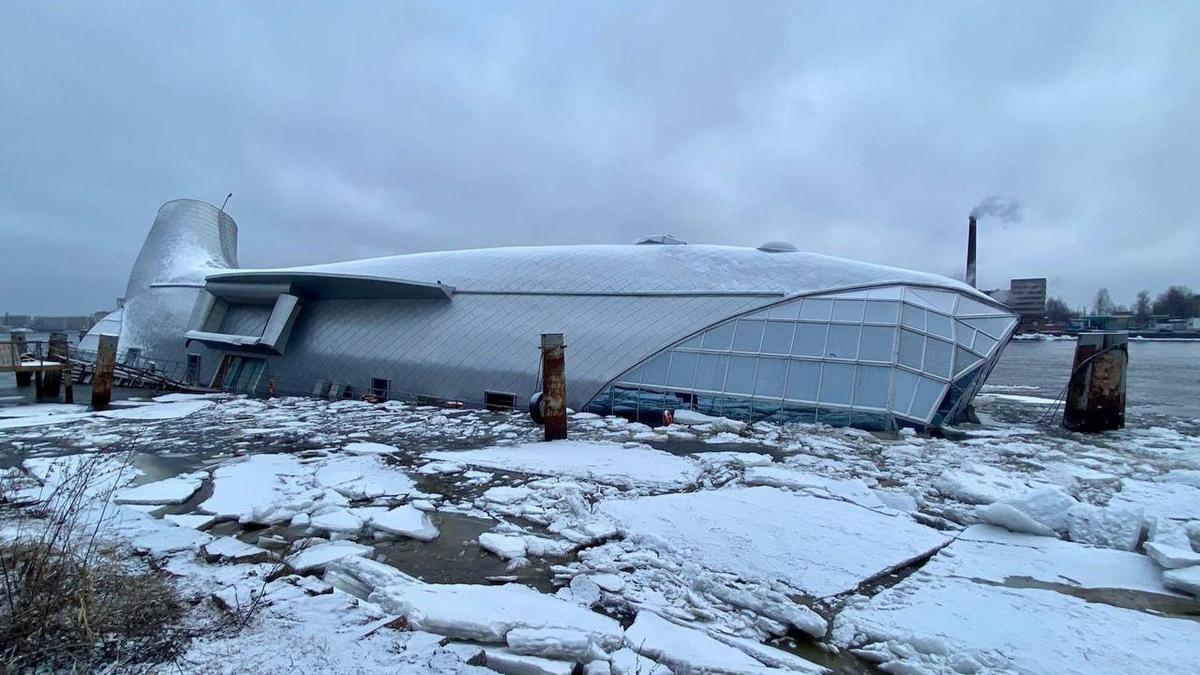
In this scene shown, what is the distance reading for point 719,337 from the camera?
15.9 meters

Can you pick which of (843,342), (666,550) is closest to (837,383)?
(843,342)

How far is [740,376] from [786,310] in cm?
253

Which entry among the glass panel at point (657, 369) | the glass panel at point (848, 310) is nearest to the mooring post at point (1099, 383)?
the glass panel at point (848, 310)

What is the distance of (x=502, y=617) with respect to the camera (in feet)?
14.7

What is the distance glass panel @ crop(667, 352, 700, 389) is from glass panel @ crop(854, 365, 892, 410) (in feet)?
13.5

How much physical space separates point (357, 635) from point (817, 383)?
40.9 ft

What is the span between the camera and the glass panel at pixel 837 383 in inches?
542

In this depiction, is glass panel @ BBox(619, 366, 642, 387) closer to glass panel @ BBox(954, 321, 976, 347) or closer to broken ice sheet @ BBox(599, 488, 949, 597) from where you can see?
broken ice sheet @ BBox(599, 488, 949, 597)

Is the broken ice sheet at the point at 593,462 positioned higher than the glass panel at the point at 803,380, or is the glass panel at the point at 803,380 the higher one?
the glass panel at the point at 803,380

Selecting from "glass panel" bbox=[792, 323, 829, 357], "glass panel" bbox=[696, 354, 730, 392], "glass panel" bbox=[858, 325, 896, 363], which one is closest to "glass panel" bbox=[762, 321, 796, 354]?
"glass panel" bbox=[792, 323, 829, 357]

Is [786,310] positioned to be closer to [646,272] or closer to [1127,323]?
[646,272]

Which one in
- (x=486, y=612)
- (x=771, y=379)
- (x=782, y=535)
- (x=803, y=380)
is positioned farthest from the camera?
(x=771, y=379)

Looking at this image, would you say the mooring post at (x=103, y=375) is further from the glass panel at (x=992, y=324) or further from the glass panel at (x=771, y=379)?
the glass panel at (x=992, y=324)

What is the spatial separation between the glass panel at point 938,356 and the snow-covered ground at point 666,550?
2475 millimetres
